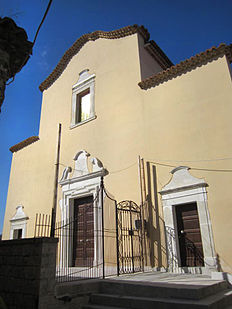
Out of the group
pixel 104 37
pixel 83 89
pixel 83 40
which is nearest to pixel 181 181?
pixel 83 89

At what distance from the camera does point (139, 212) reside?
294 inches

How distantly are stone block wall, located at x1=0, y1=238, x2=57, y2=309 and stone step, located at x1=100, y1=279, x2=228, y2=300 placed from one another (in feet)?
3.76

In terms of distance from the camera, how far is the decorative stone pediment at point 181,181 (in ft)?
22.5

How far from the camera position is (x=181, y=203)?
7.00m

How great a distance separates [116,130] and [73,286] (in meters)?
5.59

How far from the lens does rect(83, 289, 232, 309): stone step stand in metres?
3.79

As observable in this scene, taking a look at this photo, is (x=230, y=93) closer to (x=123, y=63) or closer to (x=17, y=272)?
(x=123, y=63)

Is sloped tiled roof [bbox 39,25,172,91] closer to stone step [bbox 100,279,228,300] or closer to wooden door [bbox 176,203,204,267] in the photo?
wooden door [bbox 176,203,204,267]

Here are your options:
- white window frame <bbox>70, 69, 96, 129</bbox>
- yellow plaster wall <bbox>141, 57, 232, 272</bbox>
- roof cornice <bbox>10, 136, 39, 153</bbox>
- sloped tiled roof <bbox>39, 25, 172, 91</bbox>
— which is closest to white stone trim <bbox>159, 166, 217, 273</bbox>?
yellow plaster wall <bbox>141, 57, 232, 272</bbox>

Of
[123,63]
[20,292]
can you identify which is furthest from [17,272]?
[123,63]

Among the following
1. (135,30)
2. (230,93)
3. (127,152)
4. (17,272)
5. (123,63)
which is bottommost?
(17,272)

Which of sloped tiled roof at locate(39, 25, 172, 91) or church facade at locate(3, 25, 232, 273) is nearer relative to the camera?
church facade at locate(3, 25, 232, 273)

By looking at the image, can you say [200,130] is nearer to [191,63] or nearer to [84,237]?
[191,63]

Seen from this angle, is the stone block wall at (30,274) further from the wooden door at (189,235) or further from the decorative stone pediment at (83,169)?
the decorative stone pediment at (83,169)
